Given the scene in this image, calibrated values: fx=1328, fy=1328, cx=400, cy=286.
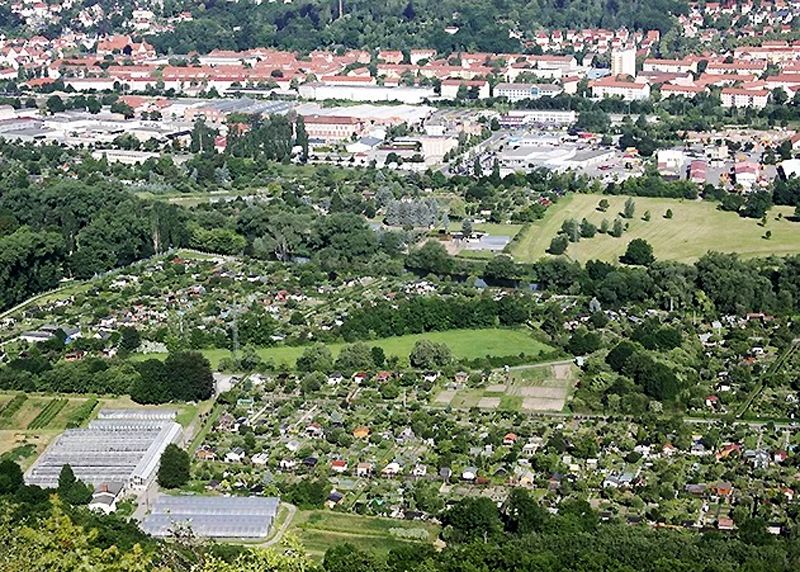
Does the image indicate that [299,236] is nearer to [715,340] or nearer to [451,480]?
[715,340]

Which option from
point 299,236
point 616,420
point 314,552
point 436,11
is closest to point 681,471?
point 616,420

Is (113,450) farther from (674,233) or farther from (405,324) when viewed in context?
(674,233)

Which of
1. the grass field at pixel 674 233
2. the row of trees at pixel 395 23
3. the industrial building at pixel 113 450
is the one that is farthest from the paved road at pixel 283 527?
the row of trees at pixel 395 23

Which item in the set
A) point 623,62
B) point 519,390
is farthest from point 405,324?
point 623,62

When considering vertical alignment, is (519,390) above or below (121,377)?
below

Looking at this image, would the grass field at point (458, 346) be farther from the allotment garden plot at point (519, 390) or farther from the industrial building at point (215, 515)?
the industrial building at point (215, 515)

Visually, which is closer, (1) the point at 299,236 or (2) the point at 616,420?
(2) the point at 616,420

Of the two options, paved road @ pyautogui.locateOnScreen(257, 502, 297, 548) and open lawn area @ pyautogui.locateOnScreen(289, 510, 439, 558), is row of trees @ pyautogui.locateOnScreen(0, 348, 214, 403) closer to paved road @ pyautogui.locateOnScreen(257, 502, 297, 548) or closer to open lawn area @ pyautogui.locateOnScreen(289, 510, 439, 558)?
paved road @ pyautogui.locateOnScreen(257, 502, 297, 548)

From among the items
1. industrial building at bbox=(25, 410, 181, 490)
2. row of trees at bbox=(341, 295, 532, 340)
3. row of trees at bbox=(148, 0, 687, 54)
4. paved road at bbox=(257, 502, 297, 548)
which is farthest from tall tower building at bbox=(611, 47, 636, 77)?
paved road at bbox=(257, 502, 297, 548)
